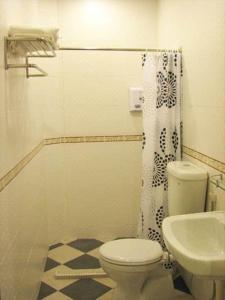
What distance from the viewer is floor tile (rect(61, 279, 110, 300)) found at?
2393 mm

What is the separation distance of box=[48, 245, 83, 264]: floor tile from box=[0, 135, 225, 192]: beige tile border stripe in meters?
0.98

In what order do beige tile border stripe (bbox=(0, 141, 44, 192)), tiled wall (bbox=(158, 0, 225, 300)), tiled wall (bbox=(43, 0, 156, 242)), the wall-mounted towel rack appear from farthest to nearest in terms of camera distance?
1. tiled wall (bbox=(43, 0, 156, 242))
2. tiled wall (bbox=(158, 0, 225, 300))
3. the wall-mounted towel rack
4. beige tile border stripe (bbox=(0, 141, 44, 192))

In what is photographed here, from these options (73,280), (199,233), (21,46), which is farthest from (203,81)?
(73,280)

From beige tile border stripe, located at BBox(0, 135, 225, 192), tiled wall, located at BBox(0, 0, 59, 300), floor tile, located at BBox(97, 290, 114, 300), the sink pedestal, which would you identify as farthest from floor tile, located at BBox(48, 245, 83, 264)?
the sink pedestal

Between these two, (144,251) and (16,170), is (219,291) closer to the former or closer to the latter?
(144,251)

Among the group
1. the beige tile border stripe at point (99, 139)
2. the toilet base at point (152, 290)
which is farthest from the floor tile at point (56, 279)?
the beige tile border stripe at point (99, 139)

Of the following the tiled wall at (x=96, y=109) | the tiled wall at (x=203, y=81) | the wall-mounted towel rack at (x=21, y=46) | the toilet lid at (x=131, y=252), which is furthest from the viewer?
the tiled wall at (x=96, y=109)

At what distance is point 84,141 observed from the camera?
10.5ft

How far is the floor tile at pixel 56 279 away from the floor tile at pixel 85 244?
0.39 metres

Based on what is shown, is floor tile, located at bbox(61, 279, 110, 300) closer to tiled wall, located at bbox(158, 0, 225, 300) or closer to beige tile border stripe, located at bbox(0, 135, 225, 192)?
tiled wall, located at bbox(158, 0, 225, 300)

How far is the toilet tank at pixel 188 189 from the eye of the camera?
2.09 meters

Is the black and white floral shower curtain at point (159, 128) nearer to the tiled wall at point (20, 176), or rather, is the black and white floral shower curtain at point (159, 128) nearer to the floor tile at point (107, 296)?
the floor tile at point (107, 296)

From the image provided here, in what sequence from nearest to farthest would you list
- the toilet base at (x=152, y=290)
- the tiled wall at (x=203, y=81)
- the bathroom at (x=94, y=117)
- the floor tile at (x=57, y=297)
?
the tiled wall at (x=203, y=81)
the toilet base at (x=152, y=290)
the floor tile at (x=57, y=297)
the bathroom at (x=94, y=117)

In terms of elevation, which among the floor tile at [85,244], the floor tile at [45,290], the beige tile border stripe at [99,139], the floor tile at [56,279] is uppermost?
the beige tile border stripe at [99,139]
